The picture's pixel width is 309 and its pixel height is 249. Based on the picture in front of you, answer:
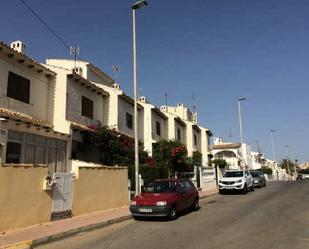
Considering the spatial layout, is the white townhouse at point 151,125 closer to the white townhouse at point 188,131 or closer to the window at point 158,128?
the window at point 158,128

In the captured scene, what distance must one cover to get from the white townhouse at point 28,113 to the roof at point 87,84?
4.26ft

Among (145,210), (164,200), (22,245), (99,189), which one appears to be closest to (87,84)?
(99,189)

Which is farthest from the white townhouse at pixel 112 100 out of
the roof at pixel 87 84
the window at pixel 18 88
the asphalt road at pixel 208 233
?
the asphalt road at pixel 208 233

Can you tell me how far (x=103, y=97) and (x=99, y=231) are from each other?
17439 millimetres

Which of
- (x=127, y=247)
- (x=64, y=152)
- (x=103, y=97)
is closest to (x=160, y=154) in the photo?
(x=103, y=97)

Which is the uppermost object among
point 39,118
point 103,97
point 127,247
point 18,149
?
point 103,97

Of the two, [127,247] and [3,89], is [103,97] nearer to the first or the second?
[3,89]

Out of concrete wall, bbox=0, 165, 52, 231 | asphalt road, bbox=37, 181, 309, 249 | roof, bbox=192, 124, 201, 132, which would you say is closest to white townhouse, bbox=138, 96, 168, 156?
roof, bbox=192, 124, 201, 132

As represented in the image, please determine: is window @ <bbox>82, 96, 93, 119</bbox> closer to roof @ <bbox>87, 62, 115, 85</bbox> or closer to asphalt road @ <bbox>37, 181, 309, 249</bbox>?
roof @ <bbox>87, 62, 115, 85</bbox>

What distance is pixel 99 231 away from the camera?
12.4 m

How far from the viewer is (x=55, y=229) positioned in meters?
11.8

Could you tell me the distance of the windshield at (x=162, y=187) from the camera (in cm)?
1581

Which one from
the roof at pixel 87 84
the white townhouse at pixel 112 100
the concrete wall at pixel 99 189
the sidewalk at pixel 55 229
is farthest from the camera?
the white townhouse at pixel 112 100

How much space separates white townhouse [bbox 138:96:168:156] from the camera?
35938 mm
